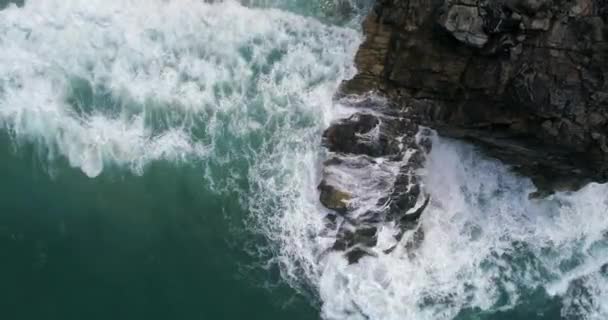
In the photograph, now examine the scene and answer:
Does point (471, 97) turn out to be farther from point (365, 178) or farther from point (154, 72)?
point (154, 72)

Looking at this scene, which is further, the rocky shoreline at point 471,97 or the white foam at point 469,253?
the white foam at point 469,253

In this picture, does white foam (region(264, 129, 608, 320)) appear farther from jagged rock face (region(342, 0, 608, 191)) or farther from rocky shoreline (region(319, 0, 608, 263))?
jagged rock face (region(342, 0, 608, 191))

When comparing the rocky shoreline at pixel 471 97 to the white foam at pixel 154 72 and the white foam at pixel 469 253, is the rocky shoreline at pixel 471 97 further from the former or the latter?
the white foam at pixel 154 72

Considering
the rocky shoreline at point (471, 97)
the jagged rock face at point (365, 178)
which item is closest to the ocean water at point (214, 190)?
the jagged rock face at point (365, 178)

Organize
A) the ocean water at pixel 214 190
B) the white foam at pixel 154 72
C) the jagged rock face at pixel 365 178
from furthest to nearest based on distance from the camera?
the jagged rock face at pixel 365 178, the white foam at pixel 154 72, the ocean water at pixel 214 190

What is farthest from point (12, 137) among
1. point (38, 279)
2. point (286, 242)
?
point (286, 242)

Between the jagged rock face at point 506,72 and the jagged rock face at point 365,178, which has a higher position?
the jagged rock face at point 506,72

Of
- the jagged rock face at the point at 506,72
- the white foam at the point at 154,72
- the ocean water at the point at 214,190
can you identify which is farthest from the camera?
the white foam at the point at 154,72
